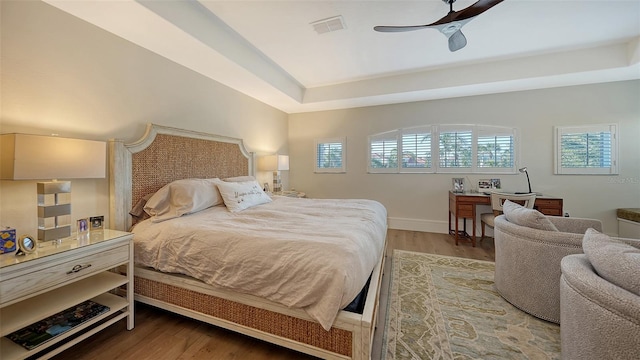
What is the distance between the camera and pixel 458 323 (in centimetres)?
183

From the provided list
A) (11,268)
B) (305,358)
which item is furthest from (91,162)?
(305,358)

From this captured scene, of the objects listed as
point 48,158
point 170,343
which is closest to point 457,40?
point 48,158

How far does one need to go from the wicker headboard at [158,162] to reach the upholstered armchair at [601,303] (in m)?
3.17

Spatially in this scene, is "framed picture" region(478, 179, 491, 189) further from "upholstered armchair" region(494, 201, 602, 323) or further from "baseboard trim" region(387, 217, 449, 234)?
"upholstered armchair" region(494, 201, 602, 323)

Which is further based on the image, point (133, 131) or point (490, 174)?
point (490, 174)

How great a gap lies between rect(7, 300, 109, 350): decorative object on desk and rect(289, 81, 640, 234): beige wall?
3914mm

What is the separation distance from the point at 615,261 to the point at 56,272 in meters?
2.89

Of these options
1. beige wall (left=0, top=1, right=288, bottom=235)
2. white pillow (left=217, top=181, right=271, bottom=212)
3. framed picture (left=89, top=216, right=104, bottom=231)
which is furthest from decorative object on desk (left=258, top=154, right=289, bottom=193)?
framed picture (left=89, top=216, right=104, bottom=231)

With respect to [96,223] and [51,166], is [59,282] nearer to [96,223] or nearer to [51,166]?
[96,223]

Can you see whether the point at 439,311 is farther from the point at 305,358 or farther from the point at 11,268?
the point at 11,268

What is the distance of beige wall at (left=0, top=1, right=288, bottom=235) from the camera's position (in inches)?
63.1

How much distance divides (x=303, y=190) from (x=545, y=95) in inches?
176

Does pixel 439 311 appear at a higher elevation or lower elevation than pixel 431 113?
lower

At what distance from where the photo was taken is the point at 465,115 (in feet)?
13.6
